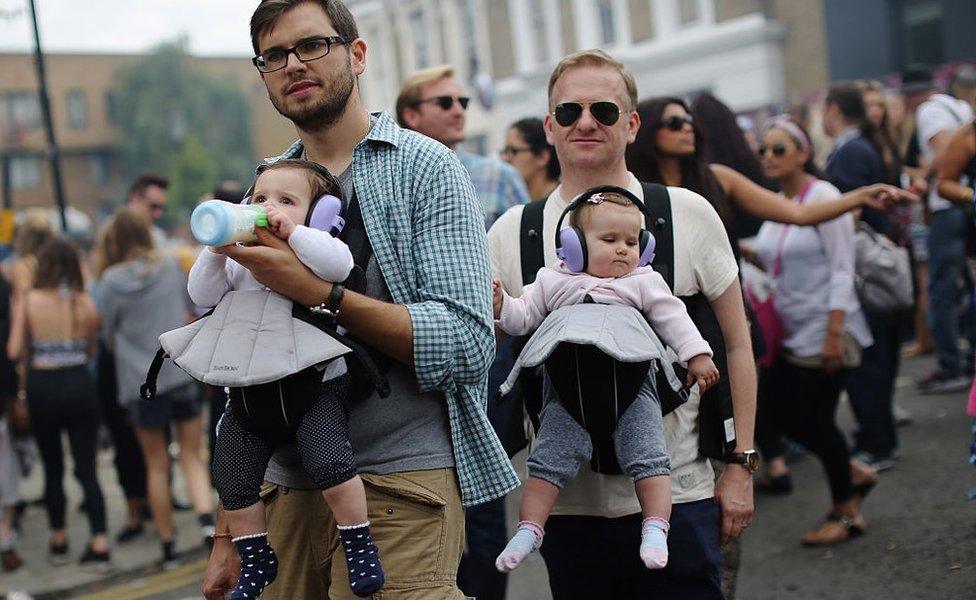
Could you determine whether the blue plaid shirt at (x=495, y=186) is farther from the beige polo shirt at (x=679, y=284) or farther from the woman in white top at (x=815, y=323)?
the beige polo shirt at (x=679, y=284)

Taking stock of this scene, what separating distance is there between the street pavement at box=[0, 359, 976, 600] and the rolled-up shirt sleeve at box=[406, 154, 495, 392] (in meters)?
1.58

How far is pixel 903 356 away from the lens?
10141mm

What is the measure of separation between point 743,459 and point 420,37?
121ft

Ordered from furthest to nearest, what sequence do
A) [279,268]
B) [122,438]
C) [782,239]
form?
[122,438], [782,239], [279,268]

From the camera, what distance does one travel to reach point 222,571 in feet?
8.41

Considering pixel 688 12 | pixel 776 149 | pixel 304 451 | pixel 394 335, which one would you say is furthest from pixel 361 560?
pixel 688 12

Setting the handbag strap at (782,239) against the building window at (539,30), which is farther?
the building window at (539,30)

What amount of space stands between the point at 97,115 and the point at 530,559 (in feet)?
233

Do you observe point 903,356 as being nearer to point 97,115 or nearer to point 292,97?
point 292,97

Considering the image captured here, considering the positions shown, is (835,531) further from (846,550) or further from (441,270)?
(441,270)

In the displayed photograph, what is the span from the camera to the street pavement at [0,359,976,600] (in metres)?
4.84

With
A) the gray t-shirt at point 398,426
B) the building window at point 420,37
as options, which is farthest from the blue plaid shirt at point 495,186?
the building window at point 420,37

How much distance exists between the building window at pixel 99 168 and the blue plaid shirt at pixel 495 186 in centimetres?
7091

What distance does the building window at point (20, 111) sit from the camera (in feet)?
212
